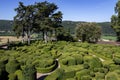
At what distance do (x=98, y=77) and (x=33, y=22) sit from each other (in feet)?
154

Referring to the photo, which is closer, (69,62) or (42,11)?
(69,62)

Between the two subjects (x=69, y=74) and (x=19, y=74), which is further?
(x=19, y=74)

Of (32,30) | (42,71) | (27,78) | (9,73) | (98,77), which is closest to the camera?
(98,77)

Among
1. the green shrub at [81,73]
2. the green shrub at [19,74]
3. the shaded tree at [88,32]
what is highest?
the shaded tree at [88,32]

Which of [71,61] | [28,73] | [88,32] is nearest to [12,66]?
[28,73]

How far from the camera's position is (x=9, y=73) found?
85.7ft

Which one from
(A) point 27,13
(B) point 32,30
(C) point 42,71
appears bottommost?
(C) point 42,71

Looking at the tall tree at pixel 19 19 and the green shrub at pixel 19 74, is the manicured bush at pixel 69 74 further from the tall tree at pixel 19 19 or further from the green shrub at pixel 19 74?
the tall tree at pixel 19 19

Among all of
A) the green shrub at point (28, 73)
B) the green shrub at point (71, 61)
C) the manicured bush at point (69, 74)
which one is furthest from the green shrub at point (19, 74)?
the green shrub at point (71, 61)

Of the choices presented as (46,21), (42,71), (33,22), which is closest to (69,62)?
(42,71)

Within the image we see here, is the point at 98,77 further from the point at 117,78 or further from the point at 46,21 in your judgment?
the point at 46,21

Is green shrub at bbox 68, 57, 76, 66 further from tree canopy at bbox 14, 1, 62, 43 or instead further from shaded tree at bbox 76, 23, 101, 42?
shaded tree at bbox 76, 23, 101, 42

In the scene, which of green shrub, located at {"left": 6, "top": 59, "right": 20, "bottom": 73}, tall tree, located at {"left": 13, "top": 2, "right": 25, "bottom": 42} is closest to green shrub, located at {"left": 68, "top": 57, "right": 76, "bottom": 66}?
green shrub, located at {"left": 6, "top": 59, "right": 20, "bottom": 73}

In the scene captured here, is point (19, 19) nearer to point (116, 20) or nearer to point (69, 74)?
point (116, 20)
